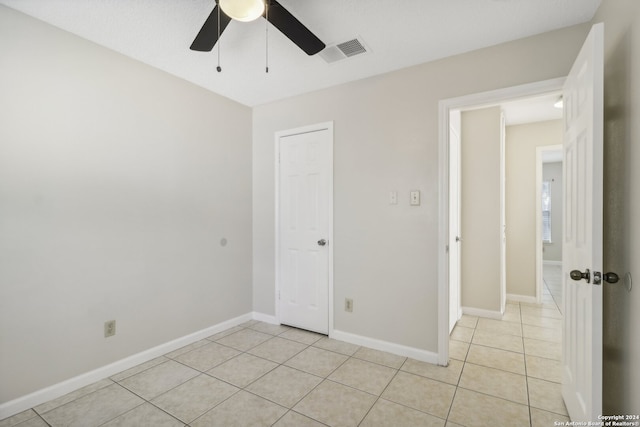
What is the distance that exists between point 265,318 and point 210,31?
2907 mm

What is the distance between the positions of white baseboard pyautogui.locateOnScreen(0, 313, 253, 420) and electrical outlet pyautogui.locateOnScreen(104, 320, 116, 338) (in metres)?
0.24

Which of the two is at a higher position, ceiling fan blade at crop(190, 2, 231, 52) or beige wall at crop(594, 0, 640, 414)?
ceiling fan blade at crop(190, 2, 231, 52)

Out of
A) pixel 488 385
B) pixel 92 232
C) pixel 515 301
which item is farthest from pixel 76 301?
pixel 515 301

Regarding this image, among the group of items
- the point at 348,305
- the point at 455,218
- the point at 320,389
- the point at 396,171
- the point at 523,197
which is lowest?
the point at 320,389

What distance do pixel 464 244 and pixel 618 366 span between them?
2.34 m

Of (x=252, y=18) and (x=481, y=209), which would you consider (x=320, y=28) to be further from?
(x=481, y=209)

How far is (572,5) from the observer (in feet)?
6.09

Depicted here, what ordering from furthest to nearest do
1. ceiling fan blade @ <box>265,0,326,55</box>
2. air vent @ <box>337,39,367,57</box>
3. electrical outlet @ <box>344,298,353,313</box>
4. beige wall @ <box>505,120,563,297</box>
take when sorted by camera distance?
1. beige wall @ <box>505,120,563,297</box>
2. electrical outlet @ <box>344,298,353,313</box>
3. air vent @ <box>337,39,367,57</box>
4. ceiling fan blade @ <box>265,0,326,55</box>

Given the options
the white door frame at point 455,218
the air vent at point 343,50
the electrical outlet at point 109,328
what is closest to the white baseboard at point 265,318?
the electrical outlet at point 109,328

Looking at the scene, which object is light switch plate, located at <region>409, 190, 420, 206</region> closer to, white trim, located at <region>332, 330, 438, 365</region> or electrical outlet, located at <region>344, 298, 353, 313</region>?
electrical outlet, located at <region>344, 298, 353, 313</region>

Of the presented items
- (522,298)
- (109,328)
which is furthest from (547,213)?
(109,328)

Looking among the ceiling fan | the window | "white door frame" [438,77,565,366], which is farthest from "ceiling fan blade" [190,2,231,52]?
the window

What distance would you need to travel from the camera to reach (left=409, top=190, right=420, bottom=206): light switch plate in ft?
8.50

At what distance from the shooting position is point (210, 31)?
1.75 meters
